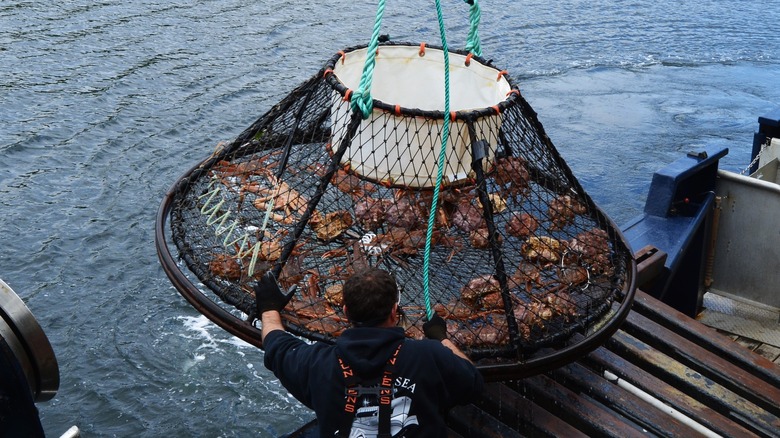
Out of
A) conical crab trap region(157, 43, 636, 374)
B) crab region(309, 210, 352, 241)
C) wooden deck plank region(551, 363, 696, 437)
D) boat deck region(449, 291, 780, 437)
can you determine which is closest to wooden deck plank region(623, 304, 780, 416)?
boat deck region(449, 291, 780, 437)

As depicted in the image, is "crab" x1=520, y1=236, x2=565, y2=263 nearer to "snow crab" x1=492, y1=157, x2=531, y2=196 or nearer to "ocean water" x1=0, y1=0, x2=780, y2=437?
"snow crab" x1=492, y1=157, x2=531, y2=196

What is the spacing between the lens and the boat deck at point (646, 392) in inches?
162

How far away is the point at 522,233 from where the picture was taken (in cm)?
418

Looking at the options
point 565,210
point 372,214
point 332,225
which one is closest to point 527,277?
point 565,210

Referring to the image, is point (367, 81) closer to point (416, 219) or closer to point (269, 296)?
point (416, 219)

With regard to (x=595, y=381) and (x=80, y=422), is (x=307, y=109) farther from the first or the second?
(x=80, y=422)

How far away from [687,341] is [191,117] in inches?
297

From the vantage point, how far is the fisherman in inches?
Result: 112

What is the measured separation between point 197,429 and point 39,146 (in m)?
4.92

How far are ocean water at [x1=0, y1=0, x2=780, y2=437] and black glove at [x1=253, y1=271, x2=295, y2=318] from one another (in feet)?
10.6

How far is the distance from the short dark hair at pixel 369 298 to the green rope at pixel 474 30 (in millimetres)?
1605

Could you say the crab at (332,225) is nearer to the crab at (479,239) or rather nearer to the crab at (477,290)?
the crab at (479,239)

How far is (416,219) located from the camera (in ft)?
12.4

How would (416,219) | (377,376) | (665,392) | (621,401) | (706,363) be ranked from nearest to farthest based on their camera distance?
1. (377,376)
2. (416,219)
3. (621,401)
4. (665,392)
5. (706,363)
